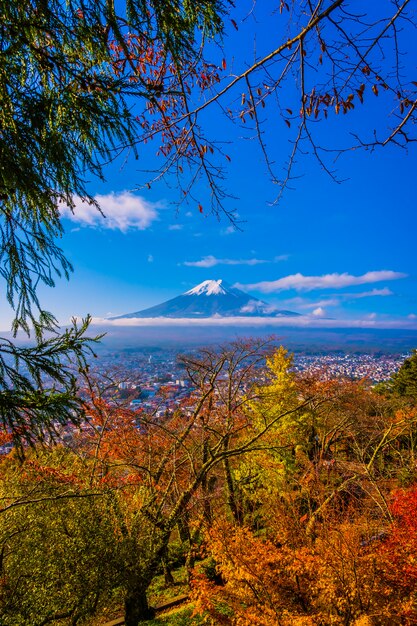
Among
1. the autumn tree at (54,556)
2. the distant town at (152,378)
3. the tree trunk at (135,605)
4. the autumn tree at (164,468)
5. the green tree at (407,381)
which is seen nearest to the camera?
the autumn tree at (54,556)

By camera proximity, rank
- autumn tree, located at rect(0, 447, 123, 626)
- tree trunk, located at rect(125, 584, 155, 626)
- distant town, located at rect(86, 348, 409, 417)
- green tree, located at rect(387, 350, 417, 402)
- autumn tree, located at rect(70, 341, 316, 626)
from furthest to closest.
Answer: green tree, located at rect(387, 350, 417, 402)
distant town, located at rect(86, 348, 409, 417)
autumn tree, located at rect(70, 341, 316, 626)
tree trunk, located at rect(125, 584, 155, 626)
autumn tree, located at rect(0, 447, 123, 626)


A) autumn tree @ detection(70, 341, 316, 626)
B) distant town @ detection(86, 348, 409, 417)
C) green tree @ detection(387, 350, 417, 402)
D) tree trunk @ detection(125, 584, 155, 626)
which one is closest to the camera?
tree trunk @ detection(125, 584, 155, 626)

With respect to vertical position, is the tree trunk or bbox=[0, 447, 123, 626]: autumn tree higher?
bbox=[0, 447, 123, 626]: autumn tree

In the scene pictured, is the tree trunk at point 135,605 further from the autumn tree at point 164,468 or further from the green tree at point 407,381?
the green tree at point 407,381

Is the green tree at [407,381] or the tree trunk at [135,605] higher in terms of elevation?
the green tree at [407,381]

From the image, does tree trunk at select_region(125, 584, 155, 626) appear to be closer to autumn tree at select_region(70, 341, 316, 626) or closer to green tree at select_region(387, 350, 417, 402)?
autumn tree at select_region(70, 341, 316, 626)

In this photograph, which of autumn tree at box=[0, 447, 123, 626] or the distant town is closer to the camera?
autumn tree at box=[0, 447, 123, 626]

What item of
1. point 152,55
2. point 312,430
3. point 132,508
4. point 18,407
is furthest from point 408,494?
point 152,55

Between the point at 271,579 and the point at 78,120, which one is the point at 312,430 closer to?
the point at 271,579

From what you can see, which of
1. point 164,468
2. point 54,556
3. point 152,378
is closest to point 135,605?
point 164,468

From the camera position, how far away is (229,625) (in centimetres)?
750

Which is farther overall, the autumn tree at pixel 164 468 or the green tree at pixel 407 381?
the green tree at pixel 407 381

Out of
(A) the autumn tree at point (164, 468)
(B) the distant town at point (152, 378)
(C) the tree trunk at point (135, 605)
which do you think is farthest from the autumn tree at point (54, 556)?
(B) the distant town at point (152, 378)

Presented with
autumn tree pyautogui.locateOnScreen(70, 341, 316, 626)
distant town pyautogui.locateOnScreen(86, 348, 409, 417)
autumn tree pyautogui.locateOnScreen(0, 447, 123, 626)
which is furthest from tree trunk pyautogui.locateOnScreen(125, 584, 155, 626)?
distant town pyautogui.locateOnScreen(86, 348, 409, 417)
